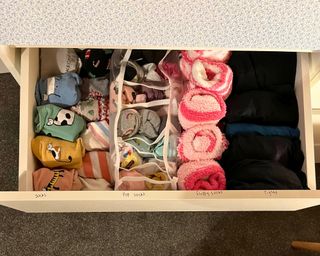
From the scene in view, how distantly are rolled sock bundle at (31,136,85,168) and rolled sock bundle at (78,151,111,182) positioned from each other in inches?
0.7

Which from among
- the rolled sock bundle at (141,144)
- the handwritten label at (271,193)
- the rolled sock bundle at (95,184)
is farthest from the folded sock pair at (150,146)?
the handwritten label at (271,193)

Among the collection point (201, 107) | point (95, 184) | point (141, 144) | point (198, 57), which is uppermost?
point (198, 57)

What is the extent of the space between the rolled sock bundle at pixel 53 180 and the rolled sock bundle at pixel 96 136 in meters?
0.09

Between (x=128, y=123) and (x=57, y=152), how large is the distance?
178mm

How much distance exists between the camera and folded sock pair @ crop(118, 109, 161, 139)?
1.09 metres

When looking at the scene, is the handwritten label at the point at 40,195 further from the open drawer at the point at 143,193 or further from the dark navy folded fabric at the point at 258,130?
the dark navy folded fabric at the point at 258,130

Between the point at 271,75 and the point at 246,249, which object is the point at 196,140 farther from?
the point at 246,249

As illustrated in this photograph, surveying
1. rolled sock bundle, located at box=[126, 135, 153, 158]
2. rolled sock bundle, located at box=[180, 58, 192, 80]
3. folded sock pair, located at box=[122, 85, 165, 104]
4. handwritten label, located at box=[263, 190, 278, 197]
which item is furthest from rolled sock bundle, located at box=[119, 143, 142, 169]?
handwritten label, located at box=[263, 190, 278, 197]

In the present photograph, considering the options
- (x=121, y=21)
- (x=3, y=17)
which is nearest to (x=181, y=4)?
(x=121, y=21)

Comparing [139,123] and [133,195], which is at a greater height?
[139,123]

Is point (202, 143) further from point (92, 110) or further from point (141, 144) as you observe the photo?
point (92, 110)

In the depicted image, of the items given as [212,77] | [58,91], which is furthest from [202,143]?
[58,91]

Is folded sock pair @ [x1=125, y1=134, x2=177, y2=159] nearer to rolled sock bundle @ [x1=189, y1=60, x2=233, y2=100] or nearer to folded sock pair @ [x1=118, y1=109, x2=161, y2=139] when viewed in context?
folded sock pair @ [x1=118, y1=109, x2=161, y2=139]

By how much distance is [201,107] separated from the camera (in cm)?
105
